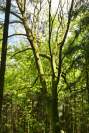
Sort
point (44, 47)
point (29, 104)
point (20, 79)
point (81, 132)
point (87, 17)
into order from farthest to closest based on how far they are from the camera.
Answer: point (81, 132), point (29, 104), point (20, 79), point (44, 47), point (87, 17)

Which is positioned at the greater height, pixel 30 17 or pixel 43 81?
pixel 30 17

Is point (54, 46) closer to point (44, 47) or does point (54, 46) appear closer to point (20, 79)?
point (44, 47)

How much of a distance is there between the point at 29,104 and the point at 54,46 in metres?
18.1

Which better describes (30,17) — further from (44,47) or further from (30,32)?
(44,47)

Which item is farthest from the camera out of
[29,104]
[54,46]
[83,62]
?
[29,104]

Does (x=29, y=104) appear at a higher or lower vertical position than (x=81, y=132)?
higher

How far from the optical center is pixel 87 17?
50.1 feet

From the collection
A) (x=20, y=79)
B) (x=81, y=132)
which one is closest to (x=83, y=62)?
(x=20, y=79)

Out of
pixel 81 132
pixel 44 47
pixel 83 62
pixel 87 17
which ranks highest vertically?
pixel 44 47

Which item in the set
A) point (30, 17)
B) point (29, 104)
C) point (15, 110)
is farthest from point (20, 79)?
point (15, 110)

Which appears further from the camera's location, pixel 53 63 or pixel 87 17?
pixel 53 63

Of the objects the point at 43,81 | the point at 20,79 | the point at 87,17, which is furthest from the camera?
Answer: the point at 20,79

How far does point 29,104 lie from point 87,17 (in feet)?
77.9

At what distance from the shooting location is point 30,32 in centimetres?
2086
